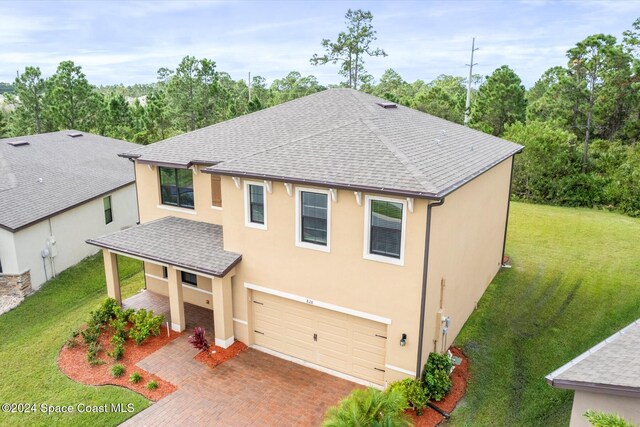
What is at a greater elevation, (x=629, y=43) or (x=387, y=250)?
(x=629, y=43)

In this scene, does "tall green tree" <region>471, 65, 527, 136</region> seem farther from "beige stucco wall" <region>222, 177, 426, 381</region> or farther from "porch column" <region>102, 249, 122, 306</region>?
"porch column" <region>102, 249, 122, 306</region>

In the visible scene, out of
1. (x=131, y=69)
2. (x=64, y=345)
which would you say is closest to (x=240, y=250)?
(x=64, y=345)

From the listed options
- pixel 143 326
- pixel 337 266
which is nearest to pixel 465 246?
pixel 337 266

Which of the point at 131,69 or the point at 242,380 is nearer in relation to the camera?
the point at 242,380

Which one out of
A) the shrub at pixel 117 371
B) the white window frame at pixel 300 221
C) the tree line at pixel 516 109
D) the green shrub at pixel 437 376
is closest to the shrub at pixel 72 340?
the shrub at pixel 117 371

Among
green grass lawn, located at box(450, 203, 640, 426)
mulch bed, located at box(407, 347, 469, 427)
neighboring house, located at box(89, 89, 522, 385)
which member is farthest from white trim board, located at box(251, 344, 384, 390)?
green grass lawn, located at box(450, 203, 640, 426)

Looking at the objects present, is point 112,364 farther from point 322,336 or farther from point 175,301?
point 322,336

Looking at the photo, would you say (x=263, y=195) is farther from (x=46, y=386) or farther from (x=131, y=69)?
(x=131, y=69)
